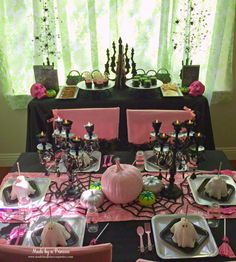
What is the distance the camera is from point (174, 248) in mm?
1347

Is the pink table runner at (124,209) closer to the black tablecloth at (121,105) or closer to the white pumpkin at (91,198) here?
the white pumpkin at (91,198)

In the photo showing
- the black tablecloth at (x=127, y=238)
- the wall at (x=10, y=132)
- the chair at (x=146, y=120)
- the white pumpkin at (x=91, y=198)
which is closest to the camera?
the black tablecloth at (x=127, y=238)

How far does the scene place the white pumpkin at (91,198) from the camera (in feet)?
5.11

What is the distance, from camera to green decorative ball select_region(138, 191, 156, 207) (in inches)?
61.9

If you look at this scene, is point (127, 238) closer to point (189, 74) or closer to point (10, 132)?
point (189, 74)

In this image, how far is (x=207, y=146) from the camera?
2.71 metres

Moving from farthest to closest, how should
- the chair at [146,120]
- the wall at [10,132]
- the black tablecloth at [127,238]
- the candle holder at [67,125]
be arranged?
the wall at [10,132], the chair at [146,120], the candle holder at [67,125], the black tablecloth at [127,238]

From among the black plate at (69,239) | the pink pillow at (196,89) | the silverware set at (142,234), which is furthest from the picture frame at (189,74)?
the black plate at (69,239)

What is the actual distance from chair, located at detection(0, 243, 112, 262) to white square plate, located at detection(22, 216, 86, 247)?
0.16m

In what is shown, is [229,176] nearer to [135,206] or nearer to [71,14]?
[135,206]

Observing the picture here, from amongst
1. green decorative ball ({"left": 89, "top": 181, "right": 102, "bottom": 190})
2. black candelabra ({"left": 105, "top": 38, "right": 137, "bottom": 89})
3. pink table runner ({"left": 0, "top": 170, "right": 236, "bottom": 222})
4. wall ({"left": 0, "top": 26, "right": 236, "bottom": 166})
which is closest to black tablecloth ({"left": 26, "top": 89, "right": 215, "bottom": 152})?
black candelabra ({"left": 105, "top": 38, "right": 137, "bottom": 89})

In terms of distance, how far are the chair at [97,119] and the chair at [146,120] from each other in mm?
105

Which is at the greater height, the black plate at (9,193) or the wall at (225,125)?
the black plate at (9,193)

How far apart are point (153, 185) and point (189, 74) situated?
1.40 meters
